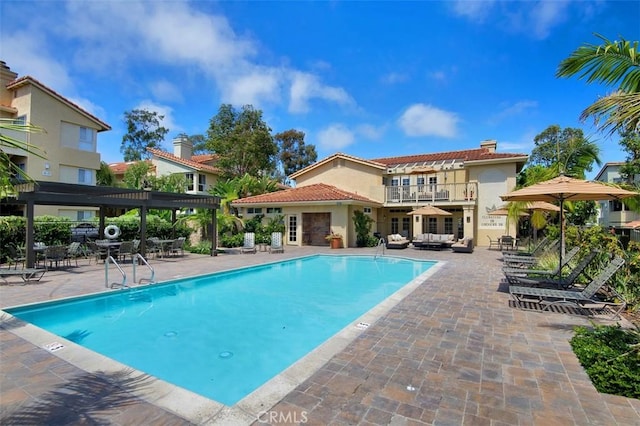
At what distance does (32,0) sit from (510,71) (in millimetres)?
20204

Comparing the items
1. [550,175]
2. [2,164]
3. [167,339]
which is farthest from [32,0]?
[550,175]

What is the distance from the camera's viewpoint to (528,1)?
11.0m

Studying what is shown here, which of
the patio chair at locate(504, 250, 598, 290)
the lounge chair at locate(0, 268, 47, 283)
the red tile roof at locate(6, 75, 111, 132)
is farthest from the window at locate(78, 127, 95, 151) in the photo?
the patio chair at locate(504, 250, 598, 290)

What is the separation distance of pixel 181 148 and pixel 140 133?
1655 cm

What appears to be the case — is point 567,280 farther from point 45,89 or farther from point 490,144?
point 45,89

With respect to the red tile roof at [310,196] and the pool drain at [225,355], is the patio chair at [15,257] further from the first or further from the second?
the red tile roof at [310,196]

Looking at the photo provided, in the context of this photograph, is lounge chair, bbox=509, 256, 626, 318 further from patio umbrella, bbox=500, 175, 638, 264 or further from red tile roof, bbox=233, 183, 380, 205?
red tile roof, bbox=233, 183, 380, 205

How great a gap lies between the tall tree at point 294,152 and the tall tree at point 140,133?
16724 millimetres

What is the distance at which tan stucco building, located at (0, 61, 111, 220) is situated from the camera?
74.4ft

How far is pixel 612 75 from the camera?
207 inches

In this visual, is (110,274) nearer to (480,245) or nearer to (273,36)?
(273,36)

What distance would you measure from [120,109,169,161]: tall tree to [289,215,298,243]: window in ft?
100

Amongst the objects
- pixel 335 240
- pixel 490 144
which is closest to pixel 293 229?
pixel 335 240

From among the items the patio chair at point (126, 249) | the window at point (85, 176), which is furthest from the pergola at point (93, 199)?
the window at point (85, 176)
